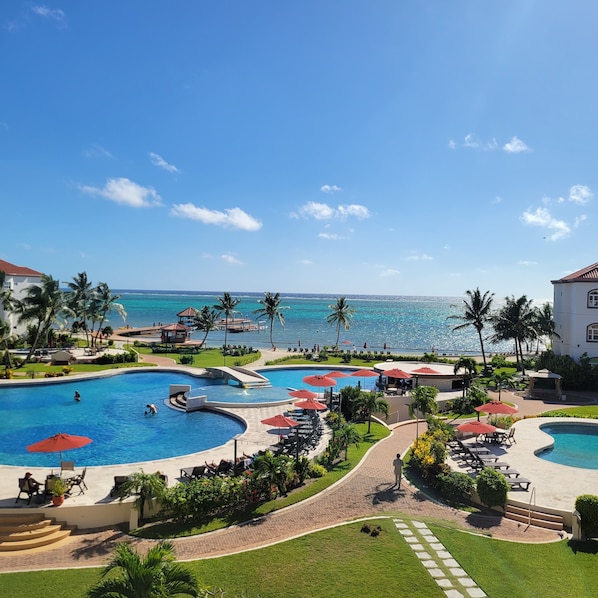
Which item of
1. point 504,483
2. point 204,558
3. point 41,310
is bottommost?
point 204,558

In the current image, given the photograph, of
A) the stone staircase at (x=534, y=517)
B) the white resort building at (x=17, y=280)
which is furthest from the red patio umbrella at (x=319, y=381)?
the white resort building at (x=17, y=280)

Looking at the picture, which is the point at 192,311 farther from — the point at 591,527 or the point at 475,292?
the point at 591,527

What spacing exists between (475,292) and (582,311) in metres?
9.55

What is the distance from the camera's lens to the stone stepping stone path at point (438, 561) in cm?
1043

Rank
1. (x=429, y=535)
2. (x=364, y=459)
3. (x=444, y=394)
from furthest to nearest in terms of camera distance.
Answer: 1. (x=444, y=394)
2. (x=364, y=459)
3. (x=429, y=535)

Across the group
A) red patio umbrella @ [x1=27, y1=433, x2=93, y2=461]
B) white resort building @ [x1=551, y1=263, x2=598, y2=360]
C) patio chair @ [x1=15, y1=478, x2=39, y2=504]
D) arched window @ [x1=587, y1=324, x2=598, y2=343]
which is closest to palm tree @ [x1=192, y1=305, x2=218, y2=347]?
white resort building @ [x1=551, y1=263, x2=598, y2=360]

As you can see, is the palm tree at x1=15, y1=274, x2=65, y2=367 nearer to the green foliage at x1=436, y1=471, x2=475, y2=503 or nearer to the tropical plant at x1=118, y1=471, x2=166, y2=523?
the tropical plant at x1=118, y1=471, x2=166, y2=523

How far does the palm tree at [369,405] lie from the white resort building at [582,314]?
963 inches

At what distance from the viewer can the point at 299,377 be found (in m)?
39.8

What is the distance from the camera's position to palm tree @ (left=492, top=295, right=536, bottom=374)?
1730 inches

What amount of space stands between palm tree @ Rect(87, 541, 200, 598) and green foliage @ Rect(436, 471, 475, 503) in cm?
1151

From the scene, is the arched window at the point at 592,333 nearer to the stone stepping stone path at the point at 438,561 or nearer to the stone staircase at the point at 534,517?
the stone staircase at the point at 534,517

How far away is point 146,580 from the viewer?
22.7 feet

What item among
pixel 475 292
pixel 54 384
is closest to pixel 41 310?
pixel 54 384
